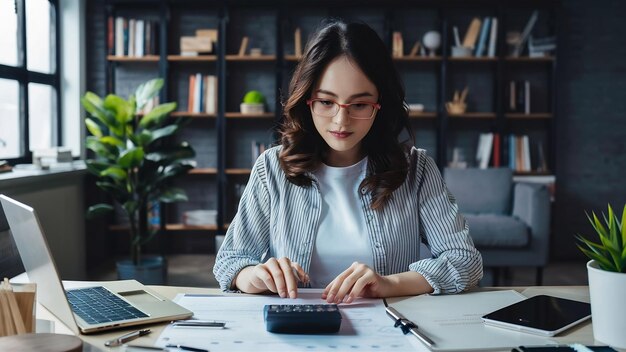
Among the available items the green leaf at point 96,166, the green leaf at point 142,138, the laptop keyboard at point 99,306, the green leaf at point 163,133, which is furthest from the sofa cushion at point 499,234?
the laptop keyboard at point 99,306

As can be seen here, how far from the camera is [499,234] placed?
3996mm

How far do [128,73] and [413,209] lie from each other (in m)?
4.19

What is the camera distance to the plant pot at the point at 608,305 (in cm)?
94

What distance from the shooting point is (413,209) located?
1.56 metres

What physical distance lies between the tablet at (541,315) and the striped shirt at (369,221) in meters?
0.29

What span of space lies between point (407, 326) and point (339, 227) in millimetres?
537

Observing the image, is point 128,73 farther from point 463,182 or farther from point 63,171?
point 463,182

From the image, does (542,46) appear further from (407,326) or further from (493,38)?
(407,326)

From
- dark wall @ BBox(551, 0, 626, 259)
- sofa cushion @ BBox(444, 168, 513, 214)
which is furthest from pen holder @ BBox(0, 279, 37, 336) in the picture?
dark wall @ BBox(551, 0, 626, 259)

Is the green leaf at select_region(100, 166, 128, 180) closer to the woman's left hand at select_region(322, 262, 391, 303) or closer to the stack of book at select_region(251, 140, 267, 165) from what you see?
the stack of book at select_region(251, 140, 267, 165)

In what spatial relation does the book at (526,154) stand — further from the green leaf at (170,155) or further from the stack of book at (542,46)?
the green leaf at (170,155)

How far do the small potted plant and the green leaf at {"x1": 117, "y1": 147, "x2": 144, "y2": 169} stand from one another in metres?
1.33

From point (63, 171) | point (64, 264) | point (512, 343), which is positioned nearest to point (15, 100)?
point (63, 171)

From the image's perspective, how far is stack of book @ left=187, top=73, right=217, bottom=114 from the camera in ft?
16.5
